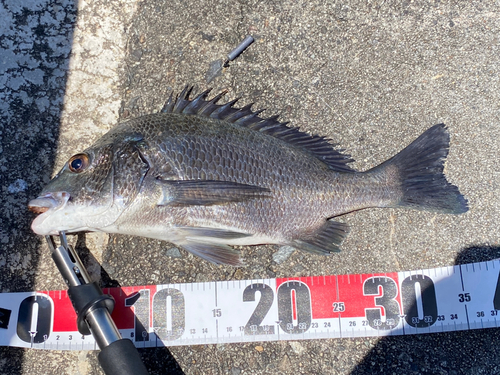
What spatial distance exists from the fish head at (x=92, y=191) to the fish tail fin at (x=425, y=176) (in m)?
1.40

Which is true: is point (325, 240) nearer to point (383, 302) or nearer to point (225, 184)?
point (383, 302)

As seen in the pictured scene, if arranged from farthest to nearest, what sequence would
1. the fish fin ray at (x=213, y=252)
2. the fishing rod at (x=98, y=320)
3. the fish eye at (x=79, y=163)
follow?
the fish fin ray at (x=213, y=252)
the fish eye at (x=79, y=163)
the fishing rod at (x=98, y=320)

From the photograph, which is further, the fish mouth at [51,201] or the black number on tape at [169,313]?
the black number on tape at [169,313]

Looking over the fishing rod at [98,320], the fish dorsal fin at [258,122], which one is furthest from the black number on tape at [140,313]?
the fish dorsal fin at [258,122]

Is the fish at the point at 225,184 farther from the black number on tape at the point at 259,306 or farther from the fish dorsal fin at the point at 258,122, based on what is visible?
the black number on tape at the point at 259,306

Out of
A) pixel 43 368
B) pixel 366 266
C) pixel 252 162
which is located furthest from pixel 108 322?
pixel 366 266

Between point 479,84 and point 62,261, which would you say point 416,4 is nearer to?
point 479,84

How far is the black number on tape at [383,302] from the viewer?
206 centimetres

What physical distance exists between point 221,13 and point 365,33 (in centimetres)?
102

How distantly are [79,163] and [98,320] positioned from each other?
0.84 metres

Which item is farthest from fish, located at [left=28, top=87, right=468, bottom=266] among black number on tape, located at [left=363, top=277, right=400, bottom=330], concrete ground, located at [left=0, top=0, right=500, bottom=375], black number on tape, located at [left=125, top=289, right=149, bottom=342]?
black number on tape, located at [left=125, top=289, right=149, bottom=342]

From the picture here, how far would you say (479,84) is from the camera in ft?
7.61

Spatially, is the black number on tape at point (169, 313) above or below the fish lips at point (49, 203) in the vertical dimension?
below

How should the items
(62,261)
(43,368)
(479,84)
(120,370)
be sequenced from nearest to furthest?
(120,370) < (62,261) < (43,368) < (479,84)
